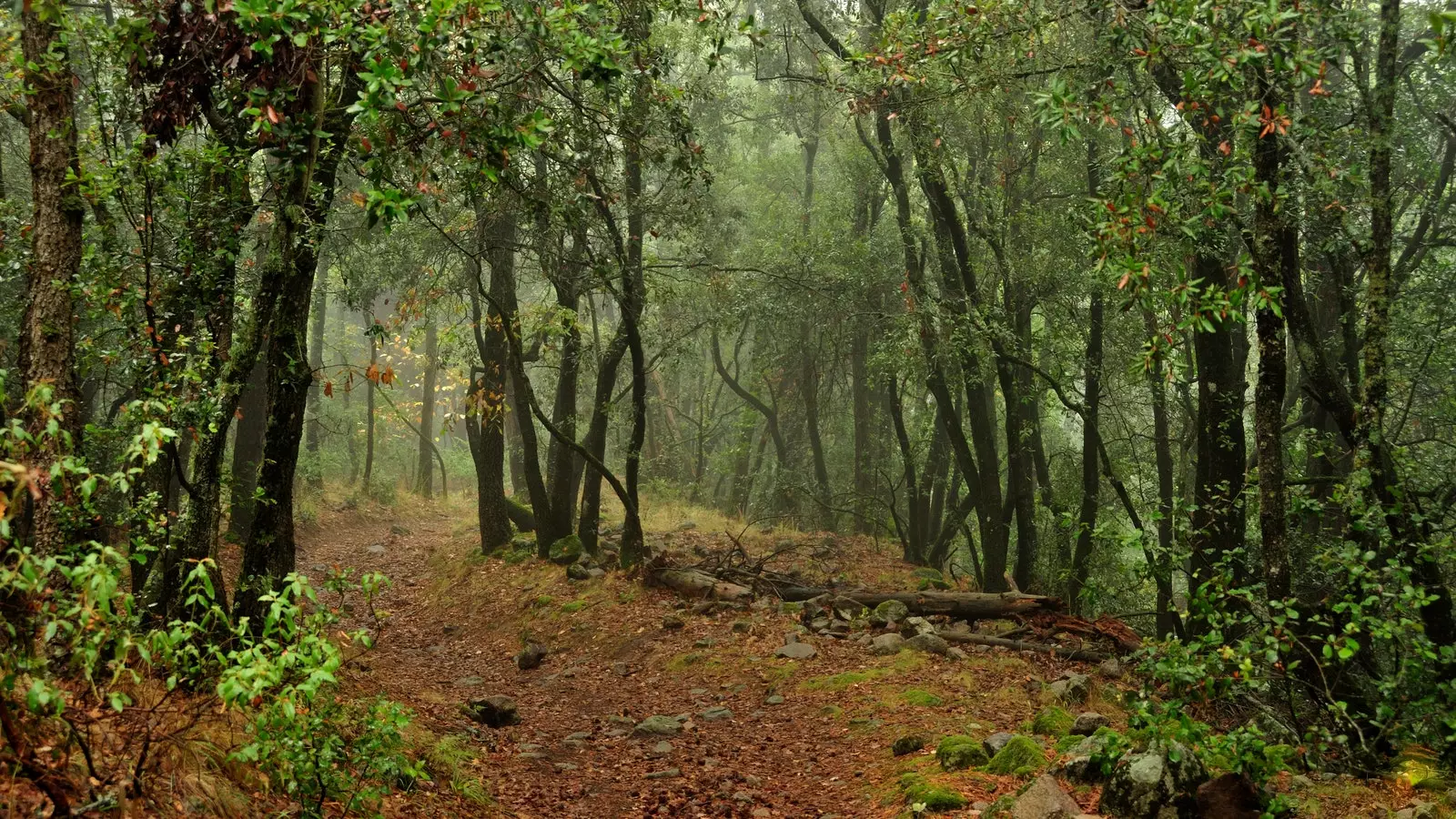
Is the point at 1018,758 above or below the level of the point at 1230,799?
below

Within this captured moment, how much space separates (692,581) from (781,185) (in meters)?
16.7

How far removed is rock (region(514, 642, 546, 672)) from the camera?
12.0 meters

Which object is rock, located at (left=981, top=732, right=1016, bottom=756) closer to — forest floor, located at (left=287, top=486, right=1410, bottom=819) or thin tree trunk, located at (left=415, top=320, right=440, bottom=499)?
Answer: forest floor, located at (left=287, top=486, right=1410, bottom=819)

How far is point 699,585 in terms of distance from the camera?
13.9 m

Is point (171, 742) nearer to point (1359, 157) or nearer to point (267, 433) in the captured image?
point (267, 433)

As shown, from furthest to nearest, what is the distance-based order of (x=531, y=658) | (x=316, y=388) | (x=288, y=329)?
(x=316, y=388) → (x=531, y=658) → (x=288, y=329)

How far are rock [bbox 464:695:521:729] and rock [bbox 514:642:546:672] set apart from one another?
229cm

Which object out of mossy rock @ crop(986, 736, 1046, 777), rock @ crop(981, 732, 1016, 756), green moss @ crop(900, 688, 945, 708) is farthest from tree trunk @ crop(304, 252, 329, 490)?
mossy rock @ crop(986, 736, 1046, 777)

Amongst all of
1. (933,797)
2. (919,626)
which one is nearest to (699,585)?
(919,626)

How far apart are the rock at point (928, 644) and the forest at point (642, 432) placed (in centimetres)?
24

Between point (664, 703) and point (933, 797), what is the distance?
4.33 metres

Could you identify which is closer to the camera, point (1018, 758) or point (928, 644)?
point (1018, 758)

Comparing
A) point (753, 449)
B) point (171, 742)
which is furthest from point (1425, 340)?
point (753, 449)

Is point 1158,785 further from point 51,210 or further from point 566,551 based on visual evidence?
point 566,551
